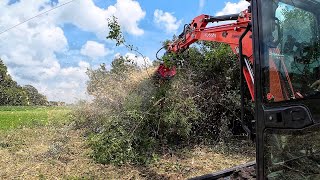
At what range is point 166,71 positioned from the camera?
28.1 ft

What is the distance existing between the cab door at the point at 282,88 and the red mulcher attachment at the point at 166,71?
230 inches

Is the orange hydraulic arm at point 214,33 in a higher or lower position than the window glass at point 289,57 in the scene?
higher

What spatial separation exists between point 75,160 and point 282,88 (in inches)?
196

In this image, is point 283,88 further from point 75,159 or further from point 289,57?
point 75,159

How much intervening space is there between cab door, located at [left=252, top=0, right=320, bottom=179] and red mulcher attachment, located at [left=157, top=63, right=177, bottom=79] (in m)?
5.84

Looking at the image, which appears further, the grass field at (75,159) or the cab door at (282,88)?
the grass field at (75,159)

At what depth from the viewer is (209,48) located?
941cm

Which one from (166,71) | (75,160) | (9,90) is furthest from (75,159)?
(9,90)

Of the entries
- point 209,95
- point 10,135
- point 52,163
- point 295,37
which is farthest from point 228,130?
point 295,37

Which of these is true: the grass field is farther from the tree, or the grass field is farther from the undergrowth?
the tree

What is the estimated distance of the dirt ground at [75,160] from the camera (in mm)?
6215

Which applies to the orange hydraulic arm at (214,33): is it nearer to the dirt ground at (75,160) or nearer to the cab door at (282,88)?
the cab door at (282,88)

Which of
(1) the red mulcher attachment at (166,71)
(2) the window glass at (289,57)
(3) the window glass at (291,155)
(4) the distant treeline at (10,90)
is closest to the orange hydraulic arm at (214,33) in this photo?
(1) the red mulcher attachment at (166,71)

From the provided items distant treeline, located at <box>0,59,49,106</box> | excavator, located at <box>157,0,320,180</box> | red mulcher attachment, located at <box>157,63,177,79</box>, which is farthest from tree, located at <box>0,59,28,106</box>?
excavator, located at <box>157,0,320,180</box>
